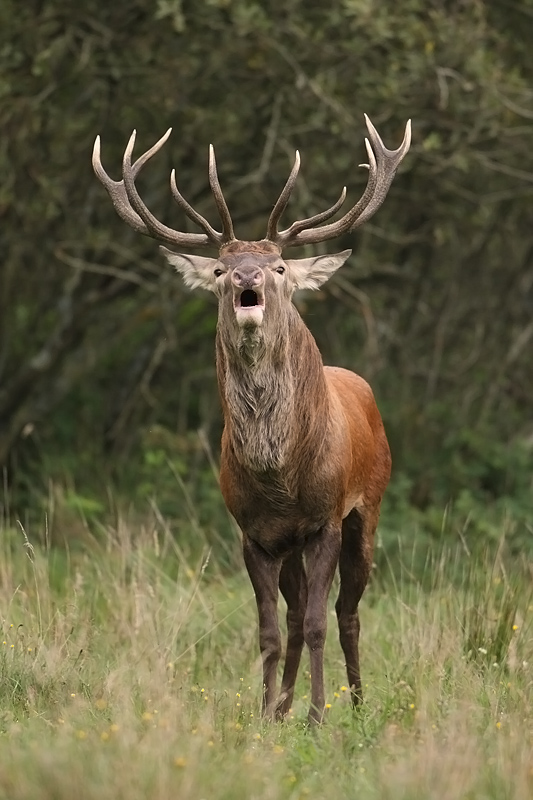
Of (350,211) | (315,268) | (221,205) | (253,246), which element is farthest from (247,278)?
(350,211)

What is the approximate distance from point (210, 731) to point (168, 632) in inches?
89.1

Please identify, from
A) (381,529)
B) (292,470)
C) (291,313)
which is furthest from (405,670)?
(381,529)

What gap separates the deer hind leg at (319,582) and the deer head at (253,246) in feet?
3.24

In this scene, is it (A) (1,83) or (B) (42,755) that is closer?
(B) (42,755)

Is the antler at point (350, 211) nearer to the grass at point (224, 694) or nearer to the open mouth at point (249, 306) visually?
the open mouth at point (249, 306)

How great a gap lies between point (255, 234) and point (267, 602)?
533cm

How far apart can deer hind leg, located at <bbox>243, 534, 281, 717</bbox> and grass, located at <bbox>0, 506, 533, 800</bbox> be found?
23 centimetres

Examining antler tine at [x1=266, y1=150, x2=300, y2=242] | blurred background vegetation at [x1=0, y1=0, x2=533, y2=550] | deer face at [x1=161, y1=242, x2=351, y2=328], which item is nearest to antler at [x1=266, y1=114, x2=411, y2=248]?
antler tine at [x1=266, y1=150, x2=300, y2=242]

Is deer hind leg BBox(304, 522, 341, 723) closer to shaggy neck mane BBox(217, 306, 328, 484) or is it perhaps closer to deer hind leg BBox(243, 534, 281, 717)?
deer hind leg BBox(243, 534, 281, 717)

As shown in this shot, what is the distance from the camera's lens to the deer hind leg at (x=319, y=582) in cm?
644

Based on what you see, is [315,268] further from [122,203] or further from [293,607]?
[293,607]

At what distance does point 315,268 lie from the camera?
679 cm

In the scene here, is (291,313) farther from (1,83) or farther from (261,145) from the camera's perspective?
(261,145)

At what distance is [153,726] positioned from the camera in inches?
181
